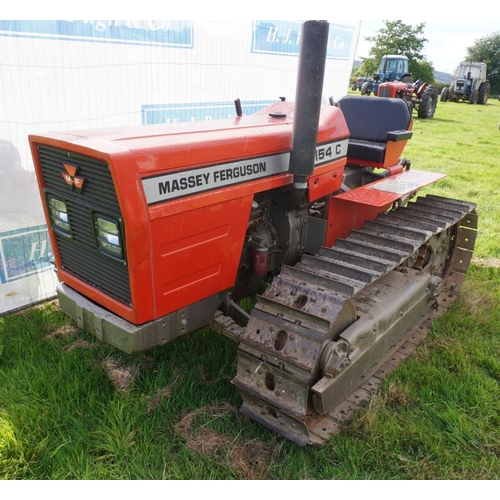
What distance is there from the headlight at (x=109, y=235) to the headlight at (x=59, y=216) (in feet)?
0.98

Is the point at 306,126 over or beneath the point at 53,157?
over

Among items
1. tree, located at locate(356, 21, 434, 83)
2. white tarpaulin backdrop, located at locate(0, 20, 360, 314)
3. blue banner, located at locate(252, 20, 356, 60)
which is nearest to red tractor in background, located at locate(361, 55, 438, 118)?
blue banner, located at locate(252, 20, 356, 60)

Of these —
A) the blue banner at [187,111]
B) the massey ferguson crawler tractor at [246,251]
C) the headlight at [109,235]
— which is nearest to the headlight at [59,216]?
the massey ferguson crawler tractor at [246,251]

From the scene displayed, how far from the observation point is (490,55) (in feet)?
140

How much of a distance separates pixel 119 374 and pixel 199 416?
0.60m

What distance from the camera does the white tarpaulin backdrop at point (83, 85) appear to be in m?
3.48

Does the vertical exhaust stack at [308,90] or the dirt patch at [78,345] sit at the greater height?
the vertical exhaust stack at [308,90]

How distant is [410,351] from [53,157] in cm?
248

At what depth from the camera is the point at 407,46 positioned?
39.4 m

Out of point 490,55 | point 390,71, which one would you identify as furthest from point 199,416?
point 490,55

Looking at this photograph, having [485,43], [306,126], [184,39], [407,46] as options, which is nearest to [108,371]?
[306,126]

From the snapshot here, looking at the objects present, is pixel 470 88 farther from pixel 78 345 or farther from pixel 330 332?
pixel 78 345

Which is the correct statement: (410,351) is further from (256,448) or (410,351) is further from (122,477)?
(122,477)

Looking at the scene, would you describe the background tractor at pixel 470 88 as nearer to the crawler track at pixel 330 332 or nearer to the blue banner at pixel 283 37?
the blue banner at pixel 283 37
